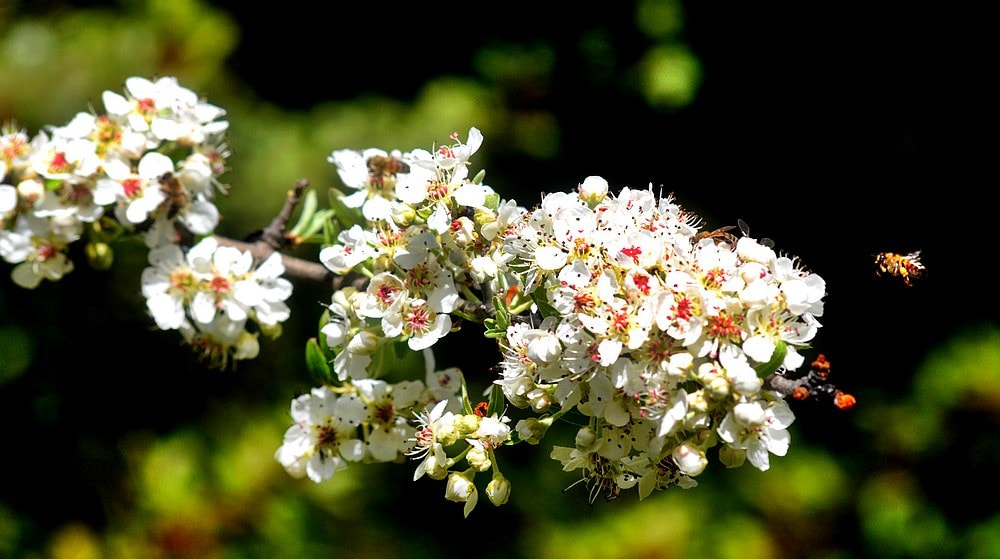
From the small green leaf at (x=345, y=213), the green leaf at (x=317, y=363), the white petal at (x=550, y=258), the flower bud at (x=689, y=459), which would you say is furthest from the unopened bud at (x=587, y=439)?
the small green leaf at (x=345, y=213)

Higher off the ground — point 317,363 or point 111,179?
point 111,179

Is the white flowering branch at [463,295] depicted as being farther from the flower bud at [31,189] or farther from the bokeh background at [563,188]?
the bokeh background at [563,188]


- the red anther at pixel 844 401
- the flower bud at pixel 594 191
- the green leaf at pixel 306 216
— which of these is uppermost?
the flower bud at pixel 594 191

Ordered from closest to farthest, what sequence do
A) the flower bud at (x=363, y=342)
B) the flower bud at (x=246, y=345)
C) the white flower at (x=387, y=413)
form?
→ the flower bud at (x=363, y=342), the white flower at (x=387, y=413), the flower bud at (x=246, y=345)

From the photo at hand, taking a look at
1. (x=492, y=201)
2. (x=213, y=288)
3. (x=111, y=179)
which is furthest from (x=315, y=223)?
(x=492, y=201)

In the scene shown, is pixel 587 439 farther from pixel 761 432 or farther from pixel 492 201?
pixel 492 201

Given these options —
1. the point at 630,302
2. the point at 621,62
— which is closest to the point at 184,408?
the point at 621,62

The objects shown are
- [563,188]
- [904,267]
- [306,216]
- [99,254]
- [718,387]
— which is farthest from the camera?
[563,188]
